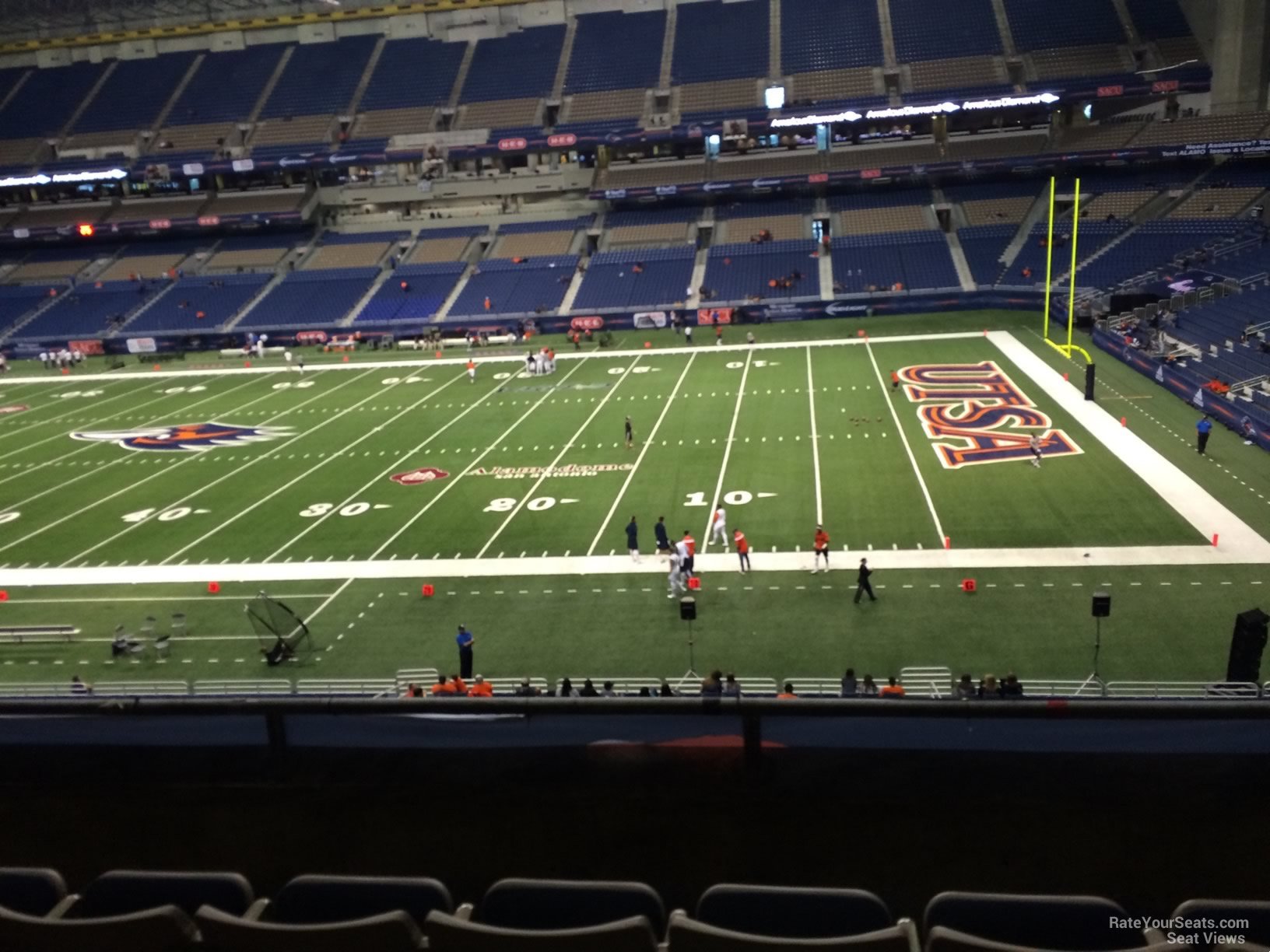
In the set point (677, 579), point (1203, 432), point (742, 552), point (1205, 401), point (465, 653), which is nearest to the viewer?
point (465, 653)

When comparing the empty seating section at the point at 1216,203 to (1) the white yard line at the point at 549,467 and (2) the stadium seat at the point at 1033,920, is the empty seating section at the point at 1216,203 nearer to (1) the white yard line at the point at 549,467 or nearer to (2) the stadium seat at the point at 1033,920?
(1) the white yard line at the point at 549,467

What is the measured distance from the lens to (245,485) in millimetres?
27328

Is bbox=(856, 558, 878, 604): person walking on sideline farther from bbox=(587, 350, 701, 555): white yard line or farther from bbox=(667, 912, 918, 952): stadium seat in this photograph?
bbox=(667, 912, 918, 952): stadium seat

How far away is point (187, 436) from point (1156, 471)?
2983 centimetres

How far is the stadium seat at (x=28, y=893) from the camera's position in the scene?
3232 millimetres

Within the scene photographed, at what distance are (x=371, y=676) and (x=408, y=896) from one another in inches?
538

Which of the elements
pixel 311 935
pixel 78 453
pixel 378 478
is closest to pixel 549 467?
pixel 378 478

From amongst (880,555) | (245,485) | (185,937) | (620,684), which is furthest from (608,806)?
(245,485)

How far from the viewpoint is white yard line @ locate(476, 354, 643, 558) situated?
73.1 feet

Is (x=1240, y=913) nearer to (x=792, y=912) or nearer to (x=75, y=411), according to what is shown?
(x=792, y=912)

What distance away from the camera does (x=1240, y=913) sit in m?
2.80

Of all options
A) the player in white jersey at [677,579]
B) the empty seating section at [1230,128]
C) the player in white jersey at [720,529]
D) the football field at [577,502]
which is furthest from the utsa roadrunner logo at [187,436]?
the empty seating section at [1230,128]

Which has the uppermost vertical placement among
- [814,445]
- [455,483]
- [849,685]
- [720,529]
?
[814,445]

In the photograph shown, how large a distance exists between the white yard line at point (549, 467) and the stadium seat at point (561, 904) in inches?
722
